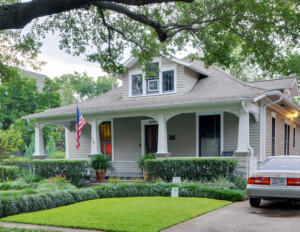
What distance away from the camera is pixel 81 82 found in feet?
180

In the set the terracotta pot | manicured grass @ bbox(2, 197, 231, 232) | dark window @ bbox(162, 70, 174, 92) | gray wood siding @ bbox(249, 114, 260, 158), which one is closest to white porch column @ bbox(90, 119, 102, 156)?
the terracotta pot

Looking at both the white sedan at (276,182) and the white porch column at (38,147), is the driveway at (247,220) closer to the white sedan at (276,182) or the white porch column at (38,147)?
the white sedan at (276,182)

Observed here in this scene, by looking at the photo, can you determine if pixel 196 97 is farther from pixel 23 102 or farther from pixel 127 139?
pixel 23 102

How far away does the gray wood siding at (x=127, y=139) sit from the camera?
16.7 metres

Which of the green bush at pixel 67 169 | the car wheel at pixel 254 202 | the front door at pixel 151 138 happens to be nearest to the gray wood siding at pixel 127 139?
the front door at pixel 151 138

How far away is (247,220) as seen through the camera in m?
7.14

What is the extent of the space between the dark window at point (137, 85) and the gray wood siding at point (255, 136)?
5.29 meters

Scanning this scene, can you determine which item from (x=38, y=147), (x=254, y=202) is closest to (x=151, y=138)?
(x=38, y=147)

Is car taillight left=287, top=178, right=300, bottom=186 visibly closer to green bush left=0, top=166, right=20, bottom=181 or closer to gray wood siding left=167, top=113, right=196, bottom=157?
gray wood siding left=167, top=113, right=196, bottom=157

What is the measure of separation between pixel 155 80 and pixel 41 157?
271 inches

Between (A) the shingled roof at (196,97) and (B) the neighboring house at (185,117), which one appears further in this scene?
(B) the neighboring house at (185,117)

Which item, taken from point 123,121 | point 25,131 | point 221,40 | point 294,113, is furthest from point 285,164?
point 25,131

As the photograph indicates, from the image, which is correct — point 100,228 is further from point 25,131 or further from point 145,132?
point 25,131

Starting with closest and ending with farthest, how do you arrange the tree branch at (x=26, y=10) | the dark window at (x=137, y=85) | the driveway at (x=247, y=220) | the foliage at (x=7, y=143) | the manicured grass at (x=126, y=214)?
the tree branch at (x=26, y=10)
the driveway at (x=247, y=220)
the manicured grass at (x=126, y=214)
the foliage at (x=7, y=143)
the dark window at (x=137, y=85)
